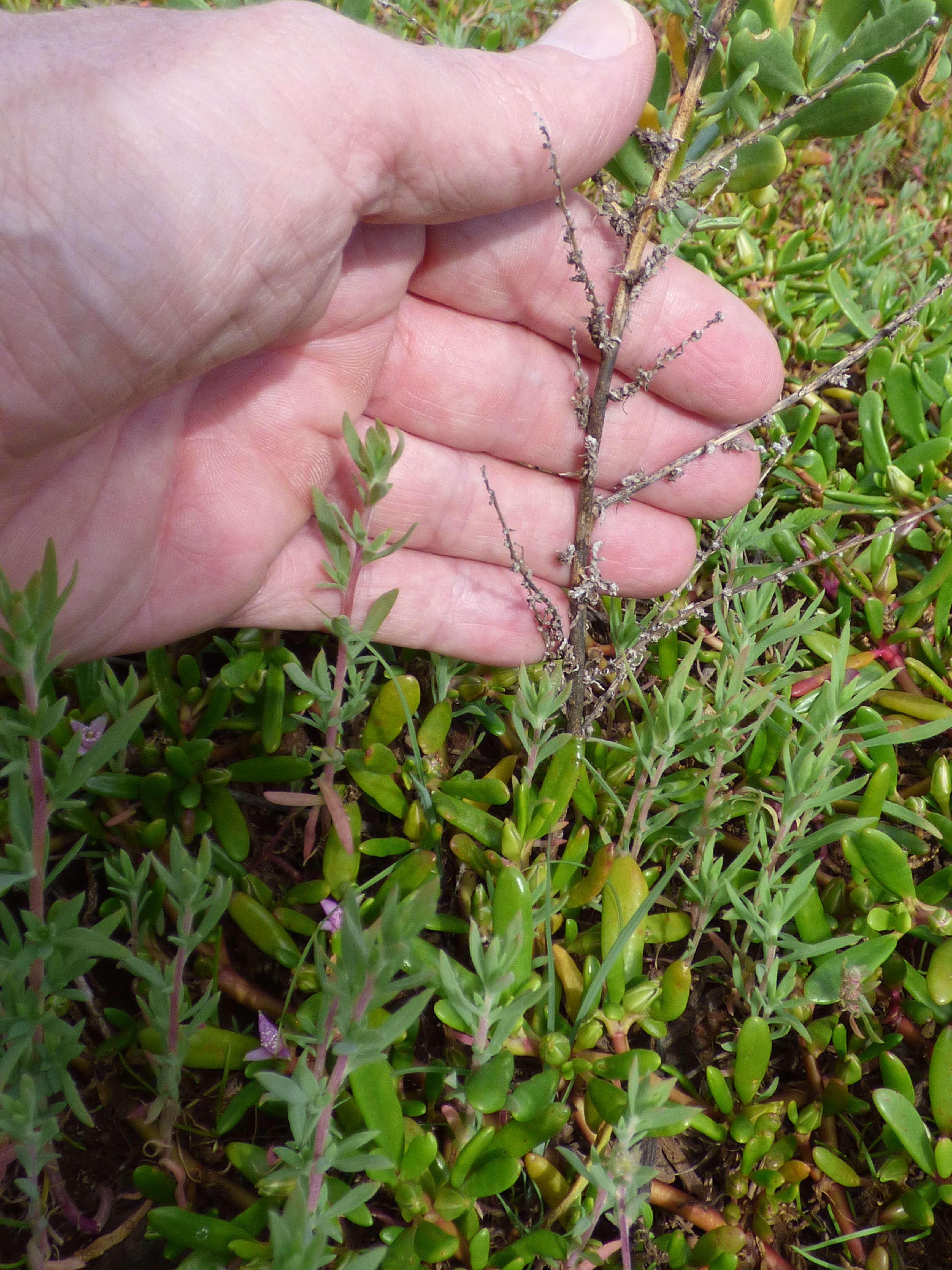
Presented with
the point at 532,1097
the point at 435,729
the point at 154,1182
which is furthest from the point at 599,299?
the point at 154,1182

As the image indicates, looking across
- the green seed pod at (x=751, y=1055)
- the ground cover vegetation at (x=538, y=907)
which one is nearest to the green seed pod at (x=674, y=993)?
the ground cover vegetation at (x=538, y=907)

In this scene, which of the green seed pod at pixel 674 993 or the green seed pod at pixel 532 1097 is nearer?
the green seed pod at pixel 532 1097

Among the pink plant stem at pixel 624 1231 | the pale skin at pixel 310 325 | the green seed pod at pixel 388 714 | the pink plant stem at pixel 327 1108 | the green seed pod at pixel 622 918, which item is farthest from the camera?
the green seed pod at pixel 388 714

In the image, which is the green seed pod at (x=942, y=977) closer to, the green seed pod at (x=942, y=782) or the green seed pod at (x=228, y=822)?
the green seed pod at (x=942, y=782)

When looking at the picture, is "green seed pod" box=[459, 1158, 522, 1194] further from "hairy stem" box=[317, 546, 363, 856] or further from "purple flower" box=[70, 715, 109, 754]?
"purple flower" box=[70, 715, 109, 754]

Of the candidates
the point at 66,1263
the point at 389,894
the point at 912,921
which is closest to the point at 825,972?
the point at 912,921

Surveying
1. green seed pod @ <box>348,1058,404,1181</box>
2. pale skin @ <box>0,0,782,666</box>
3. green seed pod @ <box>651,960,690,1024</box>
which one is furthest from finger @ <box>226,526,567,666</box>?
green seed pod @ <box>348,1058,404,1181</box>

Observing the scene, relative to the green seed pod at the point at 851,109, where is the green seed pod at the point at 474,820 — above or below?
below
